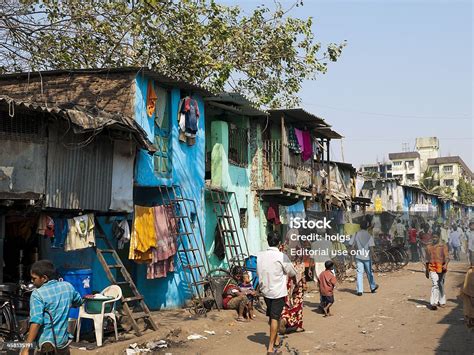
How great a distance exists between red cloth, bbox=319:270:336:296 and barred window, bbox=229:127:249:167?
Result: 5.74m

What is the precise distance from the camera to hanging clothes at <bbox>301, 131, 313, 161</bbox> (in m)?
21.9

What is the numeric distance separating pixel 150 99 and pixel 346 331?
6805mm

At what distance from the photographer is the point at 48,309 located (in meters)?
5.57

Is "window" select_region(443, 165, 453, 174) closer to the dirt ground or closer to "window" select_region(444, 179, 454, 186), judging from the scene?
"window" select_region(444, 179, 454, 186)

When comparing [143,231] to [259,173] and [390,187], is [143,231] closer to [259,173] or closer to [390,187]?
[259,173]

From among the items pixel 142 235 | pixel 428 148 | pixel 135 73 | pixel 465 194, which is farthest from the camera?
pixel 428 148

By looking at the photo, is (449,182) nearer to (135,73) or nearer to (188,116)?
(188,116)

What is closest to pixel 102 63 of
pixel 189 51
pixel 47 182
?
pixel 189 51

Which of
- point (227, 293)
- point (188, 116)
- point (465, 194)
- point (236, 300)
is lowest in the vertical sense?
point (236, 300)

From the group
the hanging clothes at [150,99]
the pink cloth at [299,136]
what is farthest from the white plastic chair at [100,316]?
the pink cloth at [299,136]

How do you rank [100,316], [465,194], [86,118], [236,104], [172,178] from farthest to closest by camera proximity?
[465,194] → [236,104] → [172,178] → [86,118] → [100,316]

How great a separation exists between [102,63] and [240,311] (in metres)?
7.60

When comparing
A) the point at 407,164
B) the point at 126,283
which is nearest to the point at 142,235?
the point at 126,283

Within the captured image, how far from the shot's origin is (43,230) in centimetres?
1012
